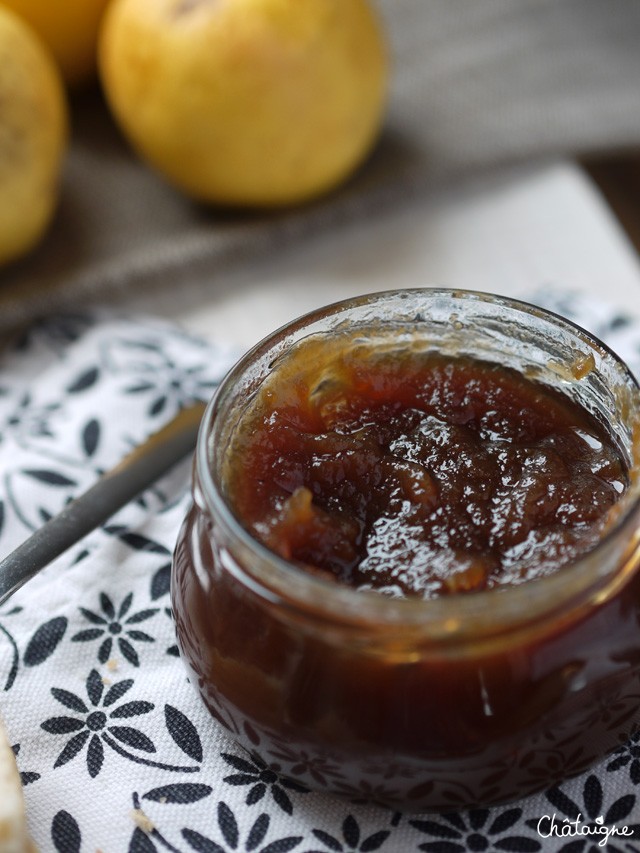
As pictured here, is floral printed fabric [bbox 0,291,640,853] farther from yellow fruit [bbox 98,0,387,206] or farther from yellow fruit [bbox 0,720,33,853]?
yellow fruit [bbox 98,0,387,206]

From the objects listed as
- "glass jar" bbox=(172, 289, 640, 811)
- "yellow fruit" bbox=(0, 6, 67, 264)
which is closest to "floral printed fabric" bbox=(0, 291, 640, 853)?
"glass jar" bbox=(172, 289, 640, 811)

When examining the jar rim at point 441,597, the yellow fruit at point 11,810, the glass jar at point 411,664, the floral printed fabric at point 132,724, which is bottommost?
the floral printed fabric at point 132,724

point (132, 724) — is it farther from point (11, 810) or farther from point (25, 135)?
point (25, 135)

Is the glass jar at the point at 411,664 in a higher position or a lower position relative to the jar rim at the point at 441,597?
lower

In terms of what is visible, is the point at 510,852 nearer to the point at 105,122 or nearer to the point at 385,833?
the point at 385,833

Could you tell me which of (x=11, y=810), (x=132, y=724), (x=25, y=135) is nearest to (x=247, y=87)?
(x=25, y=135)

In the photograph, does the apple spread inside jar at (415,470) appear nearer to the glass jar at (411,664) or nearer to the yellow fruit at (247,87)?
the glass jar at (411,664)

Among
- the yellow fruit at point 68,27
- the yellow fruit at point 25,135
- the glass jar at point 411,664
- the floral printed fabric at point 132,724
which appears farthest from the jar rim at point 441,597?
the yellow fruit at point 68,27
